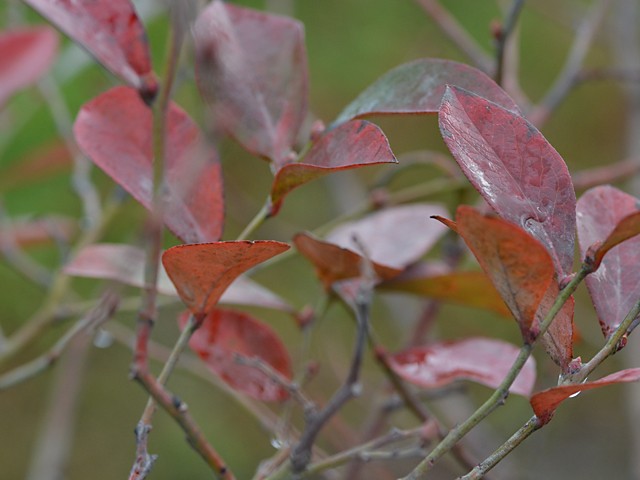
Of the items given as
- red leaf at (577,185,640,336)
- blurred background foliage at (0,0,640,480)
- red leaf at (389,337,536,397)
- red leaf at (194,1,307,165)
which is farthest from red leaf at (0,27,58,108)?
red leaf at (577,185,640,336)

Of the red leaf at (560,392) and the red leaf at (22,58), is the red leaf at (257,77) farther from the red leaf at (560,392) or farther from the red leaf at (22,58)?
the red leaf at (22,58)

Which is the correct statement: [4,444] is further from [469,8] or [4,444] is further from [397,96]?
[397,96]

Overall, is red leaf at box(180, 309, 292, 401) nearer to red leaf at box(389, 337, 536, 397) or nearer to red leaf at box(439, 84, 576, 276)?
red leaf at box(389, 337, 536, 397)

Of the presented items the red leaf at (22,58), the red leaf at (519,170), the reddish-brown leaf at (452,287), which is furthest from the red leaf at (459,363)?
the red leaf at (22,58)

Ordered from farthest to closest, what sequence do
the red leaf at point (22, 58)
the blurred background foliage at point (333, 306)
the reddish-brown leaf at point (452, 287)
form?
the blurred background foliage at point (333, 306) → the red leaf at point (22, 58) → the reddish-brown leaf at point (452, 287)

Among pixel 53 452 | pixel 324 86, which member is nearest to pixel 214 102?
pixel 53 452
